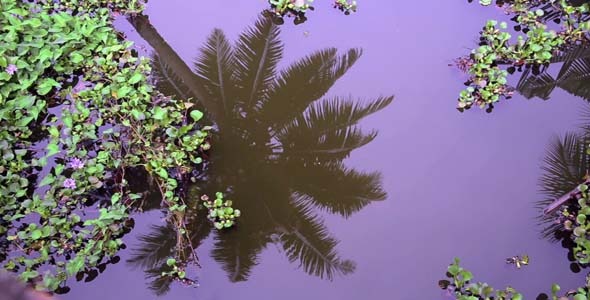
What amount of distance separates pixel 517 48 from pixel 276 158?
1.96m

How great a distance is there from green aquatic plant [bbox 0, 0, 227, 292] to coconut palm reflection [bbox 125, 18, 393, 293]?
195 millimetres

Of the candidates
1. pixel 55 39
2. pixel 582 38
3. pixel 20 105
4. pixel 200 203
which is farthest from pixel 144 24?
pixel 582 38

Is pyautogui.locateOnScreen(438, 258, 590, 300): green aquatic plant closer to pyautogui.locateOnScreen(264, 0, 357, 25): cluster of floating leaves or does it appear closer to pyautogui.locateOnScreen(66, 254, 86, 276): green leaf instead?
pyautogui.locateOnScreen(66, 254, 86, 276): green leaf

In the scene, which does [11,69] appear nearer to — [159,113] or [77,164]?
[77,164]

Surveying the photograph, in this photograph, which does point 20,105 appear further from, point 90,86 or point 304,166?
point 304,166

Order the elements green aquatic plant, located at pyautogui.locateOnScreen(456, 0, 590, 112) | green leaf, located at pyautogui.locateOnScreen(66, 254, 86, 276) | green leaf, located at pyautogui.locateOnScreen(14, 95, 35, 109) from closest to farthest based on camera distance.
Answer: green leaf, located at pyautogui.locateOnScreen(66, 254, 86, 276)
green leaf, located at pyautogui.locateOnScreen(14, 95, 35, 109)
green aquatic plant, located at pyautogui.locateOnScreen(456, 0, 590, 112)

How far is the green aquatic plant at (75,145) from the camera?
2.87 meters

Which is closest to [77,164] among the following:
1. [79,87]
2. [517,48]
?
[79,87]

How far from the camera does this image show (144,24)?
4.17 metres

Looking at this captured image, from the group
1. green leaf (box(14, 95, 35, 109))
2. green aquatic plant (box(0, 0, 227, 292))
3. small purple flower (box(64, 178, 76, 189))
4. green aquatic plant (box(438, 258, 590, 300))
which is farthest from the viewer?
green leaf (box(14, 95, 35, 109))

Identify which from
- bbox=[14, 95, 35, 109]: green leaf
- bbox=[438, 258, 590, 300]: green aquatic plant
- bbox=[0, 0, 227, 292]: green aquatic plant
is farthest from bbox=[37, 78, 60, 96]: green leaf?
bbox=[438, 258, 590, 300]: green aquatic plant

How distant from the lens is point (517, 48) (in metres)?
3.80

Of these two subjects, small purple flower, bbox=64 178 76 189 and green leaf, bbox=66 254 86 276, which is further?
small purple flower, bbox=64 178 76 189

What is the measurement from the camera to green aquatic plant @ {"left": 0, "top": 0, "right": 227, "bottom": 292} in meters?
2.87
